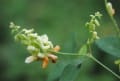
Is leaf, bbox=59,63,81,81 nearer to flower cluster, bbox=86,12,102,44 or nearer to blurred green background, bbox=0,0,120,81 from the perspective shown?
flower cluster, bbox=86,12,102,44

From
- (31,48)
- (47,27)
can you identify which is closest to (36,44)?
(31,48)

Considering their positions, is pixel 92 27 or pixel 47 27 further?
pixel 47 27

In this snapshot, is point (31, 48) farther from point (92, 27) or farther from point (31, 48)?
point (92, 27)

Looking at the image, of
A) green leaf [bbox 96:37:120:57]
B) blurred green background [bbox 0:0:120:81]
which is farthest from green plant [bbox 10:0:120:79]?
blurred green background [bbox 0:0:120:81]

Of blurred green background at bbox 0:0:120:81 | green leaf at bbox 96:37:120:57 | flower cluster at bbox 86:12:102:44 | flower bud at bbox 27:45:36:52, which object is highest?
blurred green background at bbox 0:0:120:81

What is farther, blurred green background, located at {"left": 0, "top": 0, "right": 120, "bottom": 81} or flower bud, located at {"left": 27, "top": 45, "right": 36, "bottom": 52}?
blurred green background, located at {"left": 0, "top": 0, "right": 120, "bottom": 81}

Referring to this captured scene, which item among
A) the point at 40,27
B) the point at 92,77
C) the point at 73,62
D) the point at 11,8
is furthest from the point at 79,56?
the point at 11,8

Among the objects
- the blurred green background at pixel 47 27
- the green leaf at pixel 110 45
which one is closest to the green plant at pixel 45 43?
the green leaf at pixel 110 45

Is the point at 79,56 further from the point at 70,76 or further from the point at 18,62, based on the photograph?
the point at 18,62
